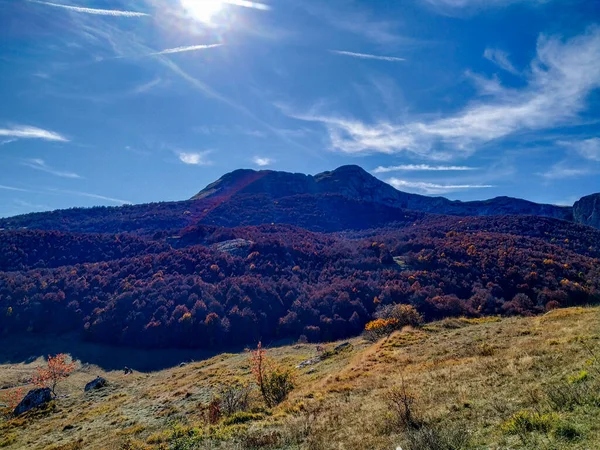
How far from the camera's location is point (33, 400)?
34.2 metres

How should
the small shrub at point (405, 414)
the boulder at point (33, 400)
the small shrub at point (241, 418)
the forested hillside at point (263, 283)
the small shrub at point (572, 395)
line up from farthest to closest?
the forested hillside at point (263, 283), the boulder at point (33, 400), the small shrub at point (241, 418), the small shrub at point (405, 414), the small shrub at point (572, 395)

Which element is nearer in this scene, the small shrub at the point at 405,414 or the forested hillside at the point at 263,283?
the small shrub at the point at 405,414

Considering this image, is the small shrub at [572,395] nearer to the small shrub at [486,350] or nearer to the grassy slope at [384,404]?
the grassy slope at [384,404]

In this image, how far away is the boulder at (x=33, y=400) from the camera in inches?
1300

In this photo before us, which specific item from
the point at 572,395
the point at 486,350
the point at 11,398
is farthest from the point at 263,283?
the point at 572,395

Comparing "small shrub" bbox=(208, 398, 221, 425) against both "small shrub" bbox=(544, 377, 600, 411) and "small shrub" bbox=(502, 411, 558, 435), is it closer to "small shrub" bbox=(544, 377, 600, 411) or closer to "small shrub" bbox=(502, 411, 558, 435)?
"small shrub" bbox=(502, 411, 558, 435)

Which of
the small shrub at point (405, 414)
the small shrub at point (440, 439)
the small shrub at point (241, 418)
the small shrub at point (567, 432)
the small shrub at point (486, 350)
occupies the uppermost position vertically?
the small shrub at point (567, 432)

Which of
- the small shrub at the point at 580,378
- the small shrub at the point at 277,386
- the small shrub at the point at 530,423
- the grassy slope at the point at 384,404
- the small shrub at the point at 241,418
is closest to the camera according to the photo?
the small shrub at the point at 530,423

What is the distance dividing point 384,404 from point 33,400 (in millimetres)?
40394

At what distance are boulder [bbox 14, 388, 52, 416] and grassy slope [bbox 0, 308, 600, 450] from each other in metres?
1.77

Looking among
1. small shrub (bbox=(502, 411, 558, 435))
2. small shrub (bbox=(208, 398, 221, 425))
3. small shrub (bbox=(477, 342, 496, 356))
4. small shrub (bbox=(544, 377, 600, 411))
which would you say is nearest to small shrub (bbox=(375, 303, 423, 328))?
small shrub (bbox=(477, 342, 496, 356))

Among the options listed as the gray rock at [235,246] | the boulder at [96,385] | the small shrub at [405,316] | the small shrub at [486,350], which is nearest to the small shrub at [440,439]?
the small shrub at [486,350]

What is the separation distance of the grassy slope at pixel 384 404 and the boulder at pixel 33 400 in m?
1.77

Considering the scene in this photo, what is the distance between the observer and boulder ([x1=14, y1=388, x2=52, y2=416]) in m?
33.0
